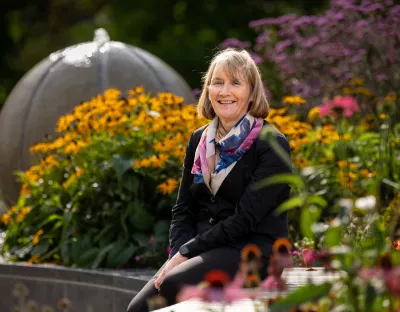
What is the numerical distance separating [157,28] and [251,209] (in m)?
13.2

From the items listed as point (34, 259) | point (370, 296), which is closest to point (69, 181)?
point (34, 259)

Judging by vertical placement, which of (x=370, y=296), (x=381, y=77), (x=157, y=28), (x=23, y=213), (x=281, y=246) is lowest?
Result: (x=370, y=296)

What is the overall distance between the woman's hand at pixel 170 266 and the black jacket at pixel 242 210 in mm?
57

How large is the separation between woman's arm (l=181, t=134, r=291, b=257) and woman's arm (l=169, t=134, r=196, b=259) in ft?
0.72

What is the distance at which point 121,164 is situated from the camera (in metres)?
6.16

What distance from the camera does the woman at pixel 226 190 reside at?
3879mm

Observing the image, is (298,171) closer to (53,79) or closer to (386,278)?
(53,79)

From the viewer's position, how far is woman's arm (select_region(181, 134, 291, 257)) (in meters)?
3.89

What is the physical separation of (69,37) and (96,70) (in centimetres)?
1240

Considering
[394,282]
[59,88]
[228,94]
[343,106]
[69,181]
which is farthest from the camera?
[59,88]

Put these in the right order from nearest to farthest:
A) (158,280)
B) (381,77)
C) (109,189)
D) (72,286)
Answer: (158,280)
(72,286)
(109,189)
(381,77)

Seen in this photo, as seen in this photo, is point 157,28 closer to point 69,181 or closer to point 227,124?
point 69,181

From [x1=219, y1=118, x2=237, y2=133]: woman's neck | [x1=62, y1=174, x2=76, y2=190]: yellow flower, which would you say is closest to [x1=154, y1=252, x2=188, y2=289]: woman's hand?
[x1=219, y1=118, x2=237, y2=133]: woman's neck

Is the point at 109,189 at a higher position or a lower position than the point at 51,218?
higher
